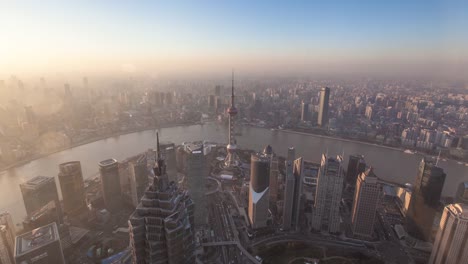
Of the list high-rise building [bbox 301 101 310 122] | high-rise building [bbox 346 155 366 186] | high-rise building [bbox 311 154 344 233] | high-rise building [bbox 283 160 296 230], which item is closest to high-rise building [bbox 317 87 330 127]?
high-rise building [bbox 301 101 310 122]

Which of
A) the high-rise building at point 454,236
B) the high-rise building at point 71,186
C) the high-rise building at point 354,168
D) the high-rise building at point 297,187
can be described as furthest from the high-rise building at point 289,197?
the high-rise building at point 71,186

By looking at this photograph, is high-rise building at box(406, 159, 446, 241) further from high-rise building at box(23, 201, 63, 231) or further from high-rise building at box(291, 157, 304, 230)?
high-rise building at box(23, 201, 63, 231)

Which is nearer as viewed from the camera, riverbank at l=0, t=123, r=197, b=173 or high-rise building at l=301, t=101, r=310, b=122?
riverbank at l=0, t=123, r=197, b=173

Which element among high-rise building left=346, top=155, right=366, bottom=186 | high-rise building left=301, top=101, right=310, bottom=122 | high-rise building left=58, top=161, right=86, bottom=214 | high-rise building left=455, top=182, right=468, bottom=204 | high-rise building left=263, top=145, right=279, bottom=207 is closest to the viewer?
high-rise building left=455, top=182, right=468, bottom=204

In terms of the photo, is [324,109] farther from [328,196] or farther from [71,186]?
[71,186]

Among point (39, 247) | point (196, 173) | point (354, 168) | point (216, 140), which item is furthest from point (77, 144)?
point (354, 168)

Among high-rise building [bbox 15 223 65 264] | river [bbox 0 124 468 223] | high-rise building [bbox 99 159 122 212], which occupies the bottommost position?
river [bbox 0 124 468 223]

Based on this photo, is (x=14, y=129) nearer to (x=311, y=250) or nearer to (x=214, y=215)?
(x=214, y=215)

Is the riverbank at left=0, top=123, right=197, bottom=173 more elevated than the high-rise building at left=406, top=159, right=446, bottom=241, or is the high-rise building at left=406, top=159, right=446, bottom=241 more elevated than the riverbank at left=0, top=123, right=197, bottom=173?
the high-rise building at left=406, top=159, right=446, bottom=241
